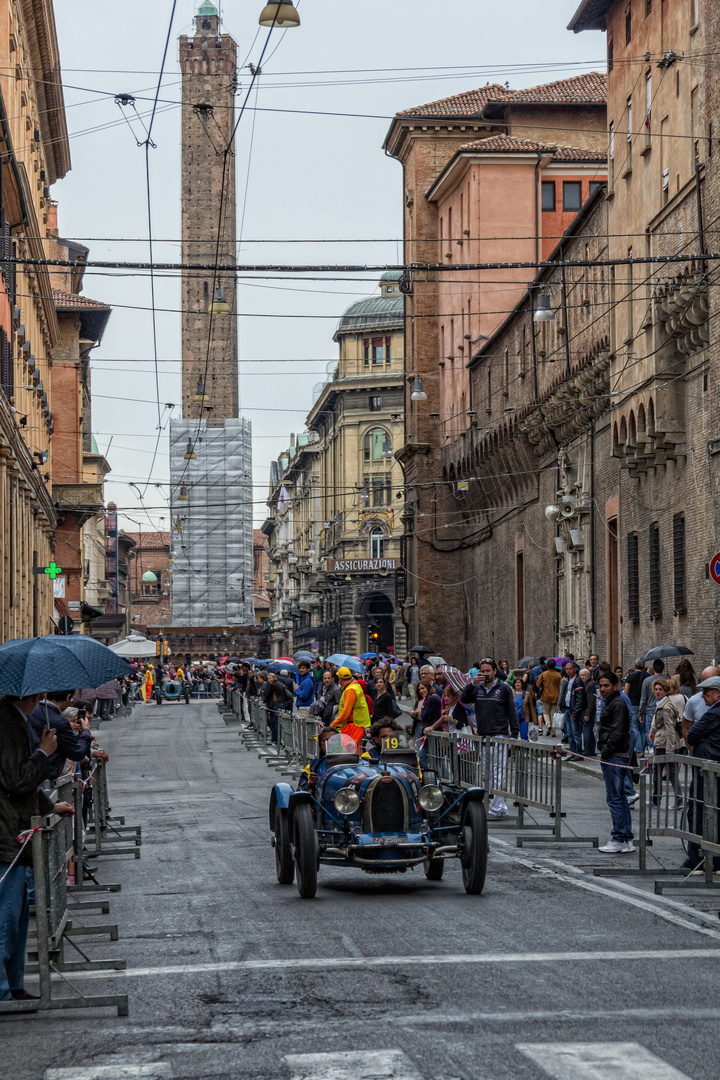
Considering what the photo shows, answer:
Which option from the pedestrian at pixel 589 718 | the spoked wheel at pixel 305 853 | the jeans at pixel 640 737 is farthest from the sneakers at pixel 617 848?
the pedestrian at pixel 589 718

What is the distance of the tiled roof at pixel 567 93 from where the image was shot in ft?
194

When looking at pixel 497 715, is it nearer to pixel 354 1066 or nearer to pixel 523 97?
pixel 354 1066

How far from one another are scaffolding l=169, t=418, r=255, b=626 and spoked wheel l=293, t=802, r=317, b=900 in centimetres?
8641

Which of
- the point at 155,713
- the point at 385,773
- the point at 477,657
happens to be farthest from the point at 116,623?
the point at 385,773

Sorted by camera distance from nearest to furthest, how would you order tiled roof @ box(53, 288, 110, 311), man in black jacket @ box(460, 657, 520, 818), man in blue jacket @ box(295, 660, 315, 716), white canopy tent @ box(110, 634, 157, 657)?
man in black jacket @ box(460, 657, 520, 818)
man in blue jacket @ box(295, 660, 315, 716)
white canopy tent @ box(110, 634, 157, 657)
tiled roof @ box(53, 288, 110, 311)

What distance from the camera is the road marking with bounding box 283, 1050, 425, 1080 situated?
6352 millimetres

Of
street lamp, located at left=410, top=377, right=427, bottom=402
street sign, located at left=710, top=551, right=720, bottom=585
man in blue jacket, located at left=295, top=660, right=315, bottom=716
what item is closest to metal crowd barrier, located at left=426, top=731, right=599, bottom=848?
street sign, located at left=710, top=551, right=720, bottom=585

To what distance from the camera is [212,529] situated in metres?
99.4

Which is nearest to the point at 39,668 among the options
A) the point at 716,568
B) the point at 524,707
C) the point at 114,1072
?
the point at 114,1072

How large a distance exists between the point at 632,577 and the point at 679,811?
72.6 feet

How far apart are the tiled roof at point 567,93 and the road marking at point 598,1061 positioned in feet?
180

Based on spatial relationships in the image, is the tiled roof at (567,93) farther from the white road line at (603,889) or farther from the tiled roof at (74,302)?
the white road line at (603,889)

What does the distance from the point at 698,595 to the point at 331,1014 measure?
2175 cm

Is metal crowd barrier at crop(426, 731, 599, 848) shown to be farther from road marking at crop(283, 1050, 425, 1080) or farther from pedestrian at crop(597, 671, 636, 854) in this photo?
road marking at crop(283, 1050, 425, 1080)
